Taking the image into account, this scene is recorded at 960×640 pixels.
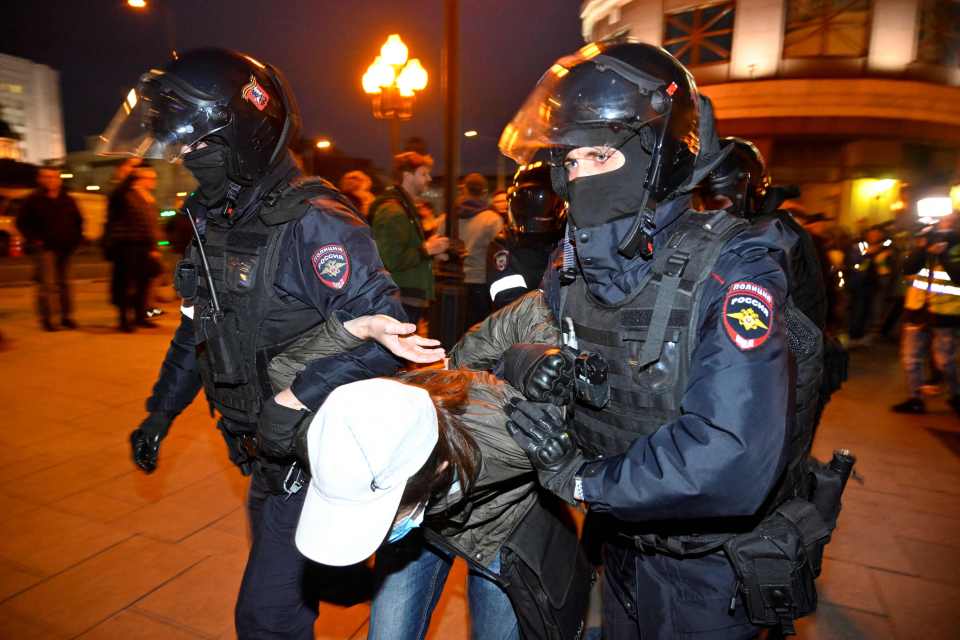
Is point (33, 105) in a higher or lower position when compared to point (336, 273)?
higher

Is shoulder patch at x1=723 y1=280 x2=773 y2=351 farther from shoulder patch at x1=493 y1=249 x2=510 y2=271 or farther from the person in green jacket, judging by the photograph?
the person in green jacket

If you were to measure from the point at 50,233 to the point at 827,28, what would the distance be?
2280cm

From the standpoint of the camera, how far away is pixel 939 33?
812 inches

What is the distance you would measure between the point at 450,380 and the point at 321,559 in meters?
0.58

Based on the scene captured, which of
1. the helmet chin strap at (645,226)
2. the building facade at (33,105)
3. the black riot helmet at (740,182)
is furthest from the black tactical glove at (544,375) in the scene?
the building facade at (33,105)

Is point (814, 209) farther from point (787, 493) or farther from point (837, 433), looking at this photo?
point (787, 493)

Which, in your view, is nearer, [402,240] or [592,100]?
[592,100]

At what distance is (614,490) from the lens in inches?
55.7

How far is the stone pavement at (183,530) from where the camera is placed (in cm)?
301

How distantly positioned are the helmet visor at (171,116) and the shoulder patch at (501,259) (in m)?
2.08

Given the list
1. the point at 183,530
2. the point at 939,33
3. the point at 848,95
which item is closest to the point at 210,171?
the point at 183,530

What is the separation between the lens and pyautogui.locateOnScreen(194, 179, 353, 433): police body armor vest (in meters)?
2.12

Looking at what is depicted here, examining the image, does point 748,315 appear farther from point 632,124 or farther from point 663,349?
point 632,124

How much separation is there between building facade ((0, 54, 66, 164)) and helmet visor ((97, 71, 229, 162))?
260 ft
